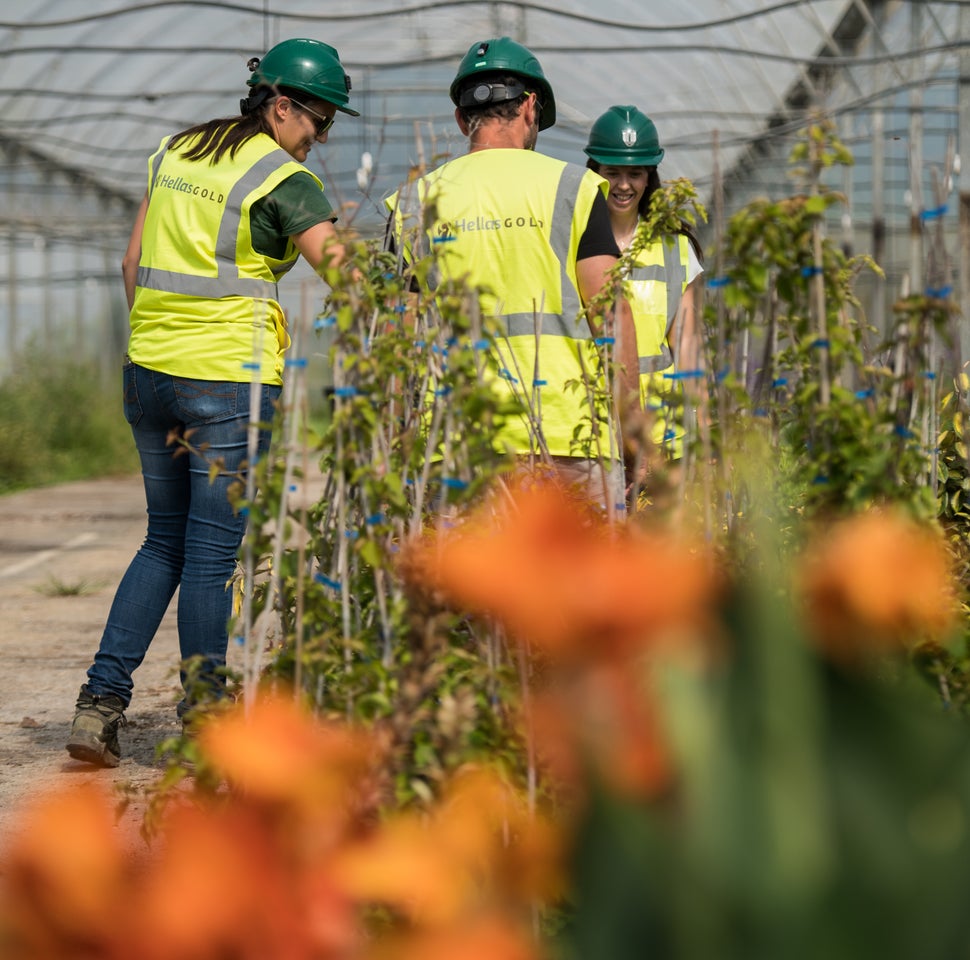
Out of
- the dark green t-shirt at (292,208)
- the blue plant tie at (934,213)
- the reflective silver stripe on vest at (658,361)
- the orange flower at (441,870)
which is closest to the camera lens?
the orange flower at (441,870)

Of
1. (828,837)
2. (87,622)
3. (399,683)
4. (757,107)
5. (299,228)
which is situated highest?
(757,107)

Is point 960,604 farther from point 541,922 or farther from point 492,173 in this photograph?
point 492,173

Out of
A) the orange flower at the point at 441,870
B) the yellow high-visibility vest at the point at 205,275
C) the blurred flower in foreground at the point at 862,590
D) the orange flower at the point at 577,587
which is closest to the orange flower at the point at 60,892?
the orange flower at the point at 441,870

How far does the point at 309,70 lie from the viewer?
3193 mm

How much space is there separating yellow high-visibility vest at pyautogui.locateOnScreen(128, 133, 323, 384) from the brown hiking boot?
0.89 meters

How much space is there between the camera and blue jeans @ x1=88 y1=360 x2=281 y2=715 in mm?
3338

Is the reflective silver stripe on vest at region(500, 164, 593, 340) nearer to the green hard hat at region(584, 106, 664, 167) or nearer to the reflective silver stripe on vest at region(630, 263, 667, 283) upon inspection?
the reflective silver stripe on vest at region(630, 263, 667, 283)

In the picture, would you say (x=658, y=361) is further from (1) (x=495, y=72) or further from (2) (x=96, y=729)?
(2) (x=96, y=729)

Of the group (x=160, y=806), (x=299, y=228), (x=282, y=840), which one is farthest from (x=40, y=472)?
(x=282, y=840)

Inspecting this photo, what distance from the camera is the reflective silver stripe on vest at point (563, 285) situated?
2.91 metres

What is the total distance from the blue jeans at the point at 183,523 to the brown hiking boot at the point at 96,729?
0.03m

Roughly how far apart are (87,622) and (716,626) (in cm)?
560

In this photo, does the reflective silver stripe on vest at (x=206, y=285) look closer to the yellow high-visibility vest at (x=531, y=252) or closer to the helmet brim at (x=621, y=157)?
the yellow high-visibility vest at (x=531, y=252)

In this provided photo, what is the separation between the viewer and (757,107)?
15781 mm
